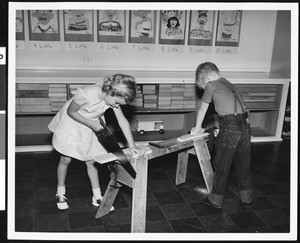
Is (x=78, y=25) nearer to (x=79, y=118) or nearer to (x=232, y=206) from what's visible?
(x=79, y=118)

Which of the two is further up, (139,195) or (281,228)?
(139,195)

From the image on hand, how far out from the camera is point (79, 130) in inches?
103

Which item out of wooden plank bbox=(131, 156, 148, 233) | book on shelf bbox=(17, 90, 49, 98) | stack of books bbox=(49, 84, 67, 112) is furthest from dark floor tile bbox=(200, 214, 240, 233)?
book on shelf bbox=(17, 90, 49, 98)

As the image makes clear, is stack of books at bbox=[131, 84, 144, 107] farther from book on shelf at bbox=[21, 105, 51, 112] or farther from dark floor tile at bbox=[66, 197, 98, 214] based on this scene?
dark floor tile at bbox=[66, 197, 98, 214]

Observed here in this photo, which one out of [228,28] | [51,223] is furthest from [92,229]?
[228,28]

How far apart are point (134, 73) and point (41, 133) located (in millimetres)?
1332

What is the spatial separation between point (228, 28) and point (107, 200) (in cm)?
285

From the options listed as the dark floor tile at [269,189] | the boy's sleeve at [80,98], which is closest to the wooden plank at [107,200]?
the boy's sleeve at [80,98]

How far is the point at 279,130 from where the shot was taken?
4.55 metres

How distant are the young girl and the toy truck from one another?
1.57 m

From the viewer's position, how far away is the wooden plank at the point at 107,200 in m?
2.64

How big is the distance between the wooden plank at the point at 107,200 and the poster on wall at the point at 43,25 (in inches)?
86.0

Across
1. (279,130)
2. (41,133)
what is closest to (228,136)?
(279,130)

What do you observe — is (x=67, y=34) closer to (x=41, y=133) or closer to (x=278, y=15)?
(x=41, y=133)
